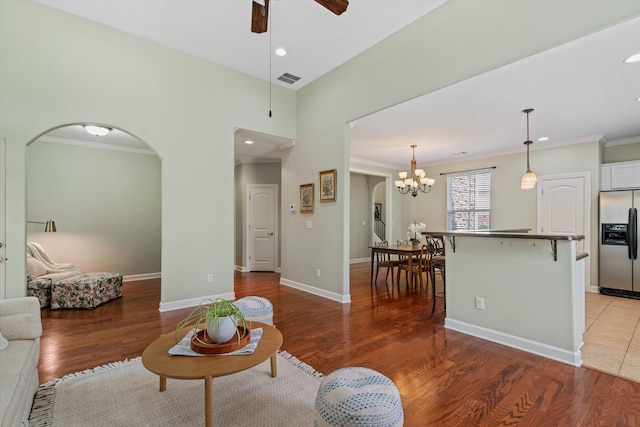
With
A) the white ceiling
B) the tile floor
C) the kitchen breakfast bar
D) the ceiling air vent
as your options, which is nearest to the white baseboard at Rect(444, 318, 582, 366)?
the kitchen breakfast bar

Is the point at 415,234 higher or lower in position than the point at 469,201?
lower

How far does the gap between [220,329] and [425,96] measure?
330cm

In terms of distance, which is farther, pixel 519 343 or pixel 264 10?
pixel 519 343

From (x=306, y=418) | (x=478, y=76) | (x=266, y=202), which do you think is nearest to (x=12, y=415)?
(x=306, y=418)

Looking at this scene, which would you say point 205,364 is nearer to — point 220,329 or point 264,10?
point 220,329

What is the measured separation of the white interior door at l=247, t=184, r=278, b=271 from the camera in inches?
289

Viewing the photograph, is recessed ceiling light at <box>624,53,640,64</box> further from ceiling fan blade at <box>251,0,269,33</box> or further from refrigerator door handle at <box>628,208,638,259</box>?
ceiling fan blade at <box>251,0,269,33</box>

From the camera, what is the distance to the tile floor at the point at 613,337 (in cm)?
258

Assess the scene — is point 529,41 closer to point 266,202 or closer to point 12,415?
point 12,415

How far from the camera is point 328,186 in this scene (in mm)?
4789

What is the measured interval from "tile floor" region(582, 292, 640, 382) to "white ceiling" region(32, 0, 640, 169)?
9.05ft

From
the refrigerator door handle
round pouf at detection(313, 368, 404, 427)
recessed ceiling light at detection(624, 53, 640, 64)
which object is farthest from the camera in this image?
the refrigerator door handle

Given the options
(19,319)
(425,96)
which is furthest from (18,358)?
(425,96)

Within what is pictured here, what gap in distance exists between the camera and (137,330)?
3344 millimetres
